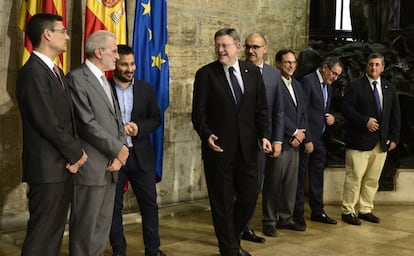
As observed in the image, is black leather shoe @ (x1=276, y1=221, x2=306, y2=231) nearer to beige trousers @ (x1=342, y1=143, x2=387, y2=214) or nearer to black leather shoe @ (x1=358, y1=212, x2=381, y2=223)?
beige trousers @ (x1=342, y1=143, x2=387, y2=214)

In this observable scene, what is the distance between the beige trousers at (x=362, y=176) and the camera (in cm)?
670

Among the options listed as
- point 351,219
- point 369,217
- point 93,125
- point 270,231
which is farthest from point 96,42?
point 369,217

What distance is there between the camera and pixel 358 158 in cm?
668

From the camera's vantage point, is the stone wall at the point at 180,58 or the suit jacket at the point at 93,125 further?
the stone wall at the point at 180,58

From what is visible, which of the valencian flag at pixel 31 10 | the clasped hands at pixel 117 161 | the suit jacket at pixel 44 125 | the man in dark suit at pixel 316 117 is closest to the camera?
the suit jacket at pixel 44 125

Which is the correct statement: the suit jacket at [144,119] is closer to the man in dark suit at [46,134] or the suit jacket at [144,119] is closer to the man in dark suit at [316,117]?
the man in dark suit at [46,134]

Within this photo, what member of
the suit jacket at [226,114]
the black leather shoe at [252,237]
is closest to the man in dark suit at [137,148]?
the suit jacket at [226,114]

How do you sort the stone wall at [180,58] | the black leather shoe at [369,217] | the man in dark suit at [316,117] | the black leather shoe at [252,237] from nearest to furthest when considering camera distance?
1. the black leather shoe at [252,237]
2. the stone wall at [180,58]
3. the man in dark suit at [316,117]
4. the black leather shoe at [369,217]

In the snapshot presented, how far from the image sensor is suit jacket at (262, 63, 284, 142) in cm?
560

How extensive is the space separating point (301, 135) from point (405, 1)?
6659 millimetres

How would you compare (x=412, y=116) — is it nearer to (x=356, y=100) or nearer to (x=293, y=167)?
(x=356, y=100)

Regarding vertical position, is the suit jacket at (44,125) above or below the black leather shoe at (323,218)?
above

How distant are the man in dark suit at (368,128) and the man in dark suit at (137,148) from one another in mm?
2482

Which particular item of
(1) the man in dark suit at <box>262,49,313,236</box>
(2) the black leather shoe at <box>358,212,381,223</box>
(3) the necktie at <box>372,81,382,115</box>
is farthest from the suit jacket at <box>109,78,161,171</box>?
(2) the black leather shoe at <box>358,212,381,223</box>
